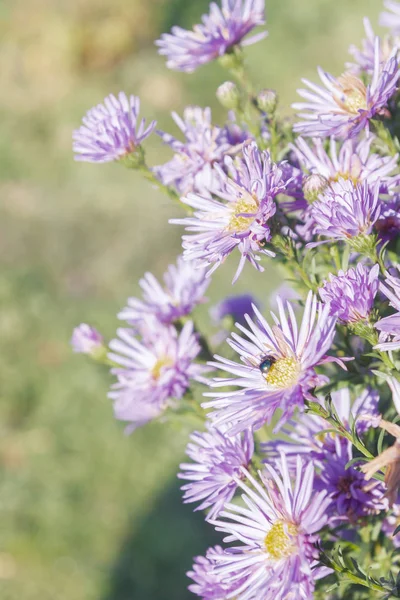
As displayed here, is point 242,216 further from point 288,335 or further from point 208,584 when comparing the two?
point 208,584

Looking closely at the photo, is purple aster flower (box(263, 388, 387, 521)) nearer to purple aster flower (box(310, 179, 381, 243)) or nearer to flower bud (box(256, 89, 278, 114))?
purple aster flower (box(310, 179, 381, 243))

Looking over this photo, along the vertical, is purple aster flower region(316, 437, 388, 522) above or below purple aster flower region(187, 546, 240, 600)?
→ above

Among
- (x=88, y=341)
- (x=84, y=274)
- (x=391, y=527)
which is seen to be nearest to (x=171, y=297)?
(x=88, y=341)

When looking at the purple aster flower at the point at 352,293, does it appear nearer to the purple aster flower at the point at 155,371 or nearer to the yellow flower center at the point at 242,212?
the yellow flower center at the point at 242,212

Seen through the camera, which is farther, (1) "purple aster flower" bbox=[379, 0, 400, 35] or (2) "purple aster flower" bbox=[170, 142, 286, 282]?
(1) "purple aster flower" bbox=[379, 0, 400, 35]

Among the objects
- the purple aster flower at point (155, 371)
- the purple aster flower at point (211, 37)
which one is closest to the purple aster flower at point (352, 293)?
the purple aster flower at point (155, 371)

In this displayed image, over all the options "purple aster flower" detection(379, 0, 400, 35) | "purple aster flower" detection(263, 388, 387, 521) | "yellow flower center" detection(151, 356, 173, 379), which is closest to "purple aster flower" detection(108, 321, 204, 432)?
"yellow flower center" detection(151, 356, 173, 379)
